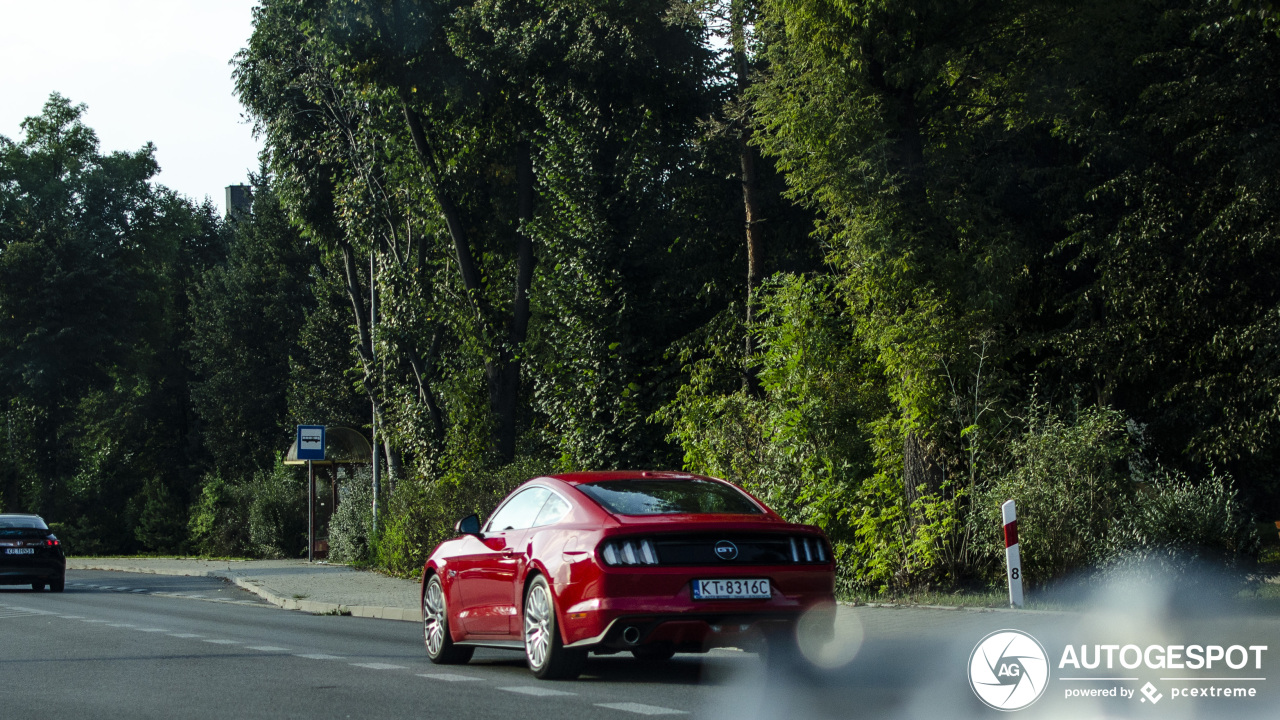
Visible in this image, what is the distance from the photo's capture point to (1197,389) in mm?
23156

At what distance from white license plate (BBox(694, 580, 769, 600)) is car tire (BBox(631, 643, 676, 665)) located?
1.63 ft

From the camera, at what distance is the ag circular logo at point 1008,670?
8.16m

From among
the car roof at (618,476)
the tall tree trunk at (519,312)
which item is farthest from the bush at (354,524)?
the car roof at (618,476)

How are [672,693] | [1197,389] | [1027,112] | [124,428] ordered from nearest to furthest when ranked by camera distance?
1. [672,693]
2. [1027,112]
3. [1197,389]
4. [124,428]

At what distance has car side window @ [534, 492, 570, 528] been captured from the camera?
9.77m

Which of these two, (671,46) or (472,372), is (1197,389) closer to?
(671,46)

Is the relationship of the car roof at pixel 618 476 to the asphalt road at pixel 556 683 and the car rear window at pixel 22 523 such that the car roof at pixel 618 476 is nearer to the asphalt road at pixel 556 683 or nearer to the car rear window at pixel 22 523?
the asphalt road at pixel 556 683

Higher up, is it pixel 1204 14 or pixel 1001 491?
pixel 1204 14

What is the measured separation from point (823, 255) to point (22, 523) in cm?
1554

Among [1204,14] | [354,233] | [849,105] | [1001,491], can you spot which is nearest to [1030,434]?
[1001,491]

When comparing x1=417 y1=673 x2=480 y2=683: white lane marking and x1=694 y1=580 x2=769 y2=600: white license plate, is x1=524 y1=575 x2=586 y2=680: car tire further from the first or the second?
x1=694 y1=580 x2=769 y2=600: white license plate

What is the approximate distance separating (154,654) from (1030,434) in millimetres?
8898

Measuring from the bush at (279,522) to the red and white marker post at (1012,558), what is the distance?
30.7 meters

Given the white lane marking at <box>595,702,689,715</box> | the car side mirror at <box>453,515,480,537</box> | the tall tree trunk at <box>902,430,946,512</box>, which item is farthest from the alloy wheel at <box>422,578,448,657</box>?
the tall tree trunk at <box>902,430,946,512</box>
